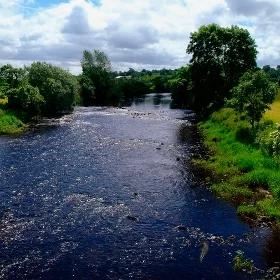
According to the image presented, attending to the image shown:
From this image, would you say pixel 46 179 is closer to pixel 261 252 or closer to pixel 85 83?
pixel 261 252

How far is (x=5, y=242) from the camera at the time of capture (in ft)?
97.3

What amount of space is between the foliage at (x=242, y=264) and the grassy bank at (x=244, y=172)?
768cm

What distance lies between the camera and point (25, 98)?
89438mm

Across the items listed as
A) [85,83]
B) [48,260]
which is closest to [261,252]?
[48,260]

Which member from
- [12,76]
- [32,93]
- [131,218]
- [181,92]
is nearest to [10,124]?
[32,93]

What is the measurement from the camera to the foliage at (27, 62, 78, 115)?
101688 millimetres

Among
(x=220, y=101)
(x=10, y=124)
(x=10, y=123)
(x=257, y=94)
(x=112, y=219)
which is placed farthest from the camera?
(x=220, y=101)

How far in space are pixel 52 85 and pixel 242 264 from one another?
81.9m

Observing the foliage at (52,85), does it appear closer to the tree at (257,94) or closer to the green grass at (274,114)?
the green grass at (274,114)

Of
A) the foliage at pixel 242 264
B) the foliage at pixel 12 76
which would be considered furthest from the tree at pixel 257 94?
the foliage at pixel 12 76

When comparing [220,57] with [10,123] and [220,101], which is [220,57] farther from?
[10,123]

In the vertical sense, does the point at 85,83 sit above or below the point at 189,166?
above

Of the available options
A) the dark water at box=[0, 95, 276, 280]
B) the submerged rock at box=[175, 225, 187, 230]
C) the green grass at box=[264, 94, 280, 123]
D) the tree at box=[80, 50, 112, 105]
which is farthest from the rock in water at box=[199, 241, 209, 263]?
the tree at box=[80, 50, 112, 105]

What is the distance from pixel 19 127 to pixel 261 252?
195 feet
